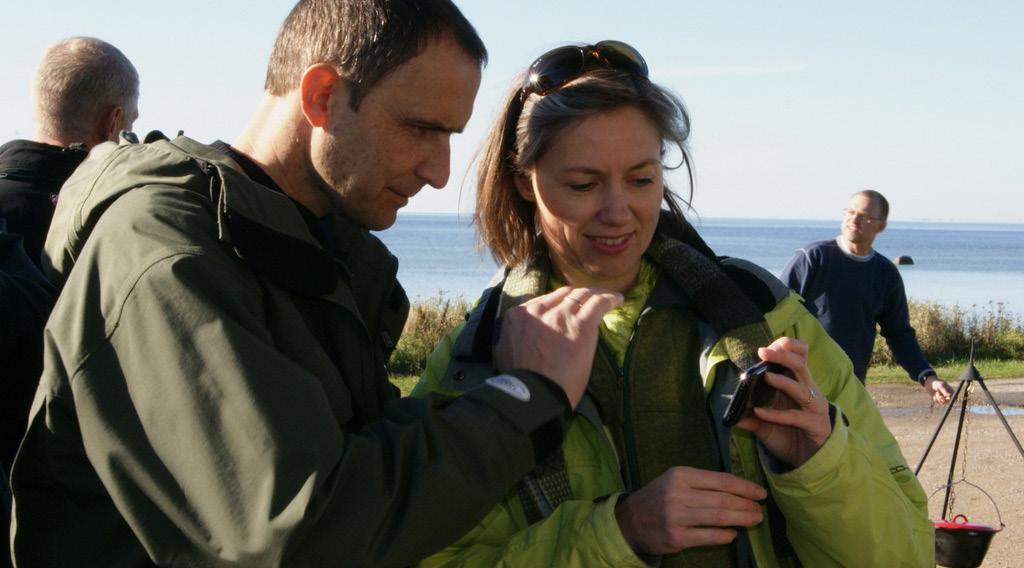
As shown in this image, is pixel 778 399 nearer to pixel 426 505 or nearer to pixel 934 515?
pixel 426 505

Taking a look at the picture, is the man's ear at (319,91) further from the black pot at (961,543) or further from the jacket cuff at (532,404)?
the black pot at (961,543)

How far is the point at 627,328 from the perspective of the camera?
9.40 ft

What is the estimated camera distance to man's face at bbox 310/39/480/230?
224cm

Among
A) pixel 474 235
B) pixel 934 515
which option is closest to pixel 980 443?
pixel 934 515

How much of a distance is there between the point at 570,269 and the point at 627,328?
0.90 feet

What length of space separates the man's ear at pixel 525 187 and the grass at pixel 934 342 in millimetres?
10948

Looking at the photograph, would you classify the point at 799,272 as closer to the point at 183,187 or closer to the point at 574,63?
the point at 574,63

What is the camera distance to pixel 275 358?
1.75 m

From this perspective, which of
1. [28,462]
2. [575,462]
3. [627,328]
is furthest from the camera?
[627,328]

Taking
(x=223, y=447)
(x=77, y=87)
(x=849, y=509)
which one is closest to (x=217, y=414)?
(x=223, y=447)

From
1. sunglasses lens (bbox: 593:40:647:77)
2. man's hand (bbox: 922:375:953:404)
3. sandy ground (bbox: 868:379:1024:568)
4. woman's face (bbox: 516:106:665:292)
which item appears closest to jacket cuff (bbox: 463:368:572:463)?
woman's face (bbox: 516:106:665:292)

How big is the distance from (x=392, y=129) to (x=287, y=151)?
0.22 m

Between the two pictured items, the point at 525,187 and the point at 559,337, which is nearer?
the point at 559,337

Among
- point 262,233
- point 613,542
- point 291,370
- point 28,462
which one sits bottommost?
point 613,542
